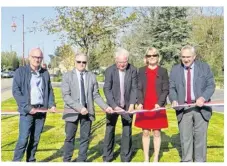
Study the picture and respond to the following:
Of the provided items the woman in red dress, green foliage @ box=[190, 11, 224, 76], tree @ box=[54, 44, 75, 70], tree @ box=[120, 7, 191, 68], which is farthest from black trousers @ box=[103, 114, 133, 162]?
green foliage @ box=[190, 11, 224, 76]

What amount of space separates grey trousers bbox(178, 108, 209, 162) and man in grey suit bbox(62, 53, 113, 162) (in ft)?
3.75

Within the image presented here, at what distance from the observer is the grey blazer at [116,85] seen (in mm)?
5629

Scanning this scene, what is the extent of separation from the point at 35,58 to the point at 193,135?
8.57 ft

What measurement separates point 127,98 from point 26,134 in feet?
5.26

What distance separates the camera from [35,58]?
17.6 feet

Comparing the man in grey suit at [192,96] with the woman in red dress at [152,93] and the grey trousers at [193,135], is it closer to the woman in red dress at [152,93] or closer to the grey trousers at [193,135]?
the grey trousers at [193,135]

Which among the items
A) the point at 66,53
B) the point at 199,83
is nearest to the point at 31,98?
the point at 199,83

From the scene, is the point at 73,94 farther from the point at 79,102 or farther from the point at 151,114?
the point at 151,114

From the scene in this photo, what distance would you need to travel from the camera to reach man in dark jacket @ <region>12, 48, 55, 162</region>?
209 inches

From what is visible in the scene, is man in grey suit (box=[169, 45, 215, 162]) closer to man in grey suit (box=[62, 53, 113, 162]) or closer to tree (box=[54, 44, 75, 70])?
man in grey suit (box=[62, 53, 113, 162])

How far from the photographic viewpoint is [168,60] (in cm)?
2400

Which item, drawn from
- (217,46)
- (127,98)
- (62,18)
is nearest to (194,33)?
(217,46)
